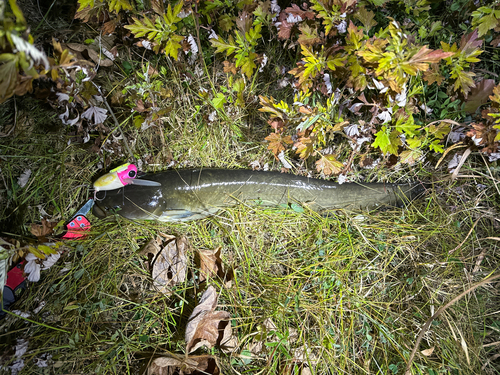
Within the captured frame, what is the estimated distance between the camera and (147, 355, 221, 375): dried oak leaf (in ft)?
7.25

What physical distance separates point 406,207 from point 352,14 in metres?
1.86

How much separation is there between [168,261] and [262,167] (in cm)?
132

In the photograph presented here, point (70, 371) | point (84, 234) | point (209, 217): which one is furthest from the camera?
point (209, 217)

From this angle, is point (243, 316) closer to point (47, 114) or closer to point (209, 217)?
point (209, 217)

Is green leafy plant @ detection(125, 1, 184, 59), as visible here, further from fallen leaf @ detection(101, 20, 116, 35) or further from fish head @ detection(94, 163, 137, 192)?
fish head @ detection(94, 163, 137, 192)

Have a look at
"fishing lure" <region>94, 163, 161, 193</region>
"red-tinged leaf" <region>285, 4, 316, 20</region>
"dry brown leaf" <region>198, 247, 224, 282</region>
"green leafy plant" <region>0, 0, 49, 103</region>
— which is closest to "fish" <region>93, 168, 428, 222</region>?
"fishing lure" <region>94, 163, 161, 193</region>

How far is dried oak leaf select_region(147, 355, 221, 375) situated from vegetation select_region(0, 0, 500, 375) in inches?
0.6

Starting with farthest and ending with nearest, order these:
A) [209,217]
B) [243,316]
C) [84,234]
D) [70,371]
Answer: [209,217] → [84,234] → [243,316] → [70,371]

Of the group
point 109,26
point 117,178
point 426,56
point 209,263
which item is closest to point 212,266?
point 209,263

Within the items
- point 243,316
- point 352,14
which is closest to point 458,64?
point 352,14

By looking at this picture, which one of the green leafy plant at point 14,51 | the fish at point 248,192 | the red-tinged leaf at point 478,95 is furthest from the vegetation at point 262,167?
the green leafy plant at point 14,51

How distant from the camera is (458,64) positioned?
2.38 metres

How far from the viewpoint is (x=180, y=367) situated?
7.28ft

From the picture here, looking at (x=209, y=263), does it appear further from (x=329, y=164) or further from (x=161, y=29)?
(x=161, y=29)
